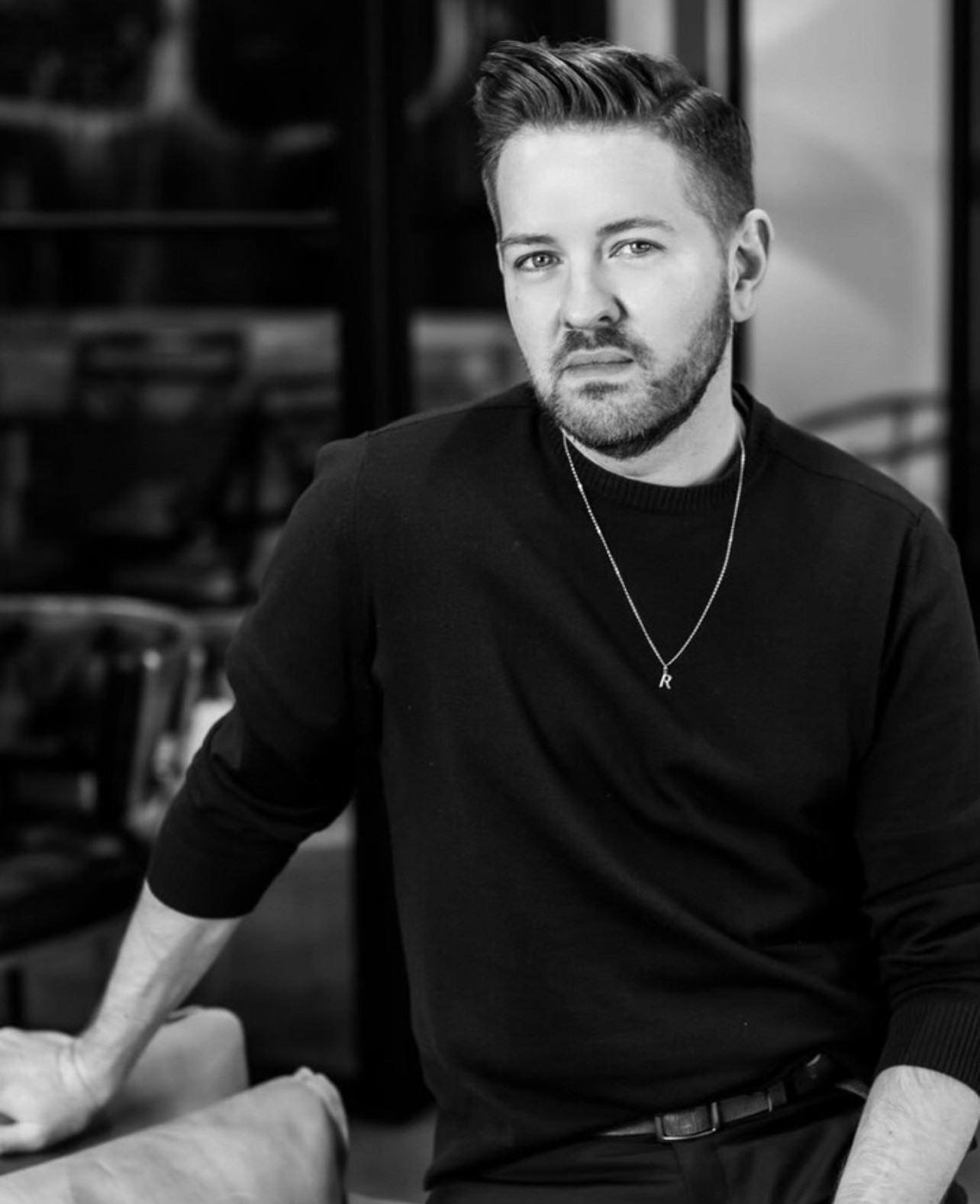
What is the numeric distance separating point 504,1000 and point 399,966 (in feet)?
6.35

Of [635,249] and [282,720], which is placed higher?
[635,249]

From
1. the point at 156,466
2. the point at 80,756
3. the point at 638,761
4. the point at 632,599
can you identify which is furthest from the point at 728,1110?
the point at 156,466

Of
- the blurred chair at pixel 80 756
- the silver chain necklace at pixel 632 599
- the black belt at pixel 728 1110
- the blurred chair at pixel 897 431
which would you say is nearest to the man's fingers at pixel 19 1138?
the black belt at pixel 728 1110

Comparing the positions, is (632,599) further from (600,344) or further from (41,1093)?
(41,1093)

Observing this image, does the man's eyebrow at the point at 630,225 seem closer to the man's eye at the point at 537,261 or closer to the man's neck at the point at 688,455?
the man's eye at the point at 537,261

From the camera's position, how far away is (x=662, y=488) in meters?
1.69

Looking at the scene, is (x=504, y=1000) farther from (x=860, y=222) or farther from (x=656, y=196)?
(x=860, y=222)

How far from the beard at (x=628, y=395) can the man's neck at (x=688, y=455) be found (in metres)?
0.03

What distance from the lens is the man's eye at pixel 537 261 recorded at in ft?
5.32

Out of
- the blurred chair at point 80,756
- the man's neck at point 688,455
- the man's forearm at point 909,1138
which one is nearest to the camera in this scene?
the man's forearm at point 909,1138

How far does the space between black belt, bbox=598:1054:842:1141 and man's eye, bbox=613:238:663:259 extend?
66cm

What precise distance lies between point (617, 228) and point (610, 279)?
0.13ft

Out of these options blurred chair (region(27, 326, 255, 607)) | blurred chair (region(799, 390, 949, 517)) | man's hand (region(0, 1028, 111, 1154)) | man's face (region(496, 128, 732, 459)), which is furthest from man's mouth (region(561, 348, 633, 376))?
blurred chair (region(799, 390, 949, 517))

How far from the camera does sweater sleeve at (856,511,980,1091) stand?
1637 mm
